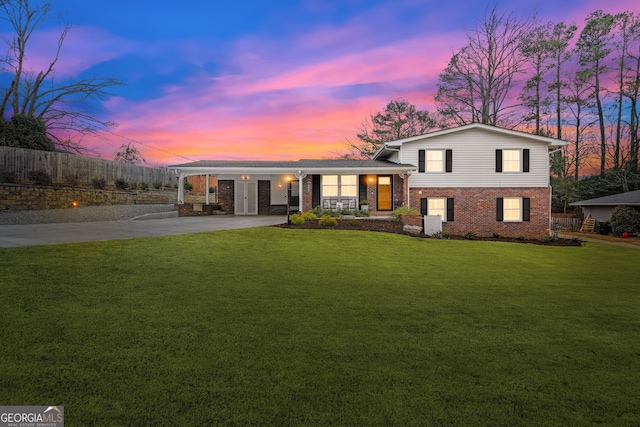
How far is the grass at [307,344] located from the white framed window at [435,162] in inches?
519

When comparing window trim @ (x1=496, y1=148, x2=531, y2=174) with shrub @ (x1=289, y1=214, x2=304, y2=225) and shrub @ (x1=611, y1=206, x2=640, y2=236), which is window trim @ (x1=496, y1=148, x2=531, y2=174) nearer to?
shrub @ (x1=611, y1=206, x2=640, y2=236)

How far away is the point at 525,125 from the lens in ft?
107

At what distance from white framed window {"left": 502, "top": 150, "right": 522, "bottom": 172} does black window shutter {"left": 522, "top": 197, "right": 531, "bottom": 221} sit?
1.74 metres

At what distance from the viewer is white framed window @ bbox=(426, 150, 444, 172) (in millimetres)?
20344

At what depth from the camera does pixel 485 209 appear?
20172 millimetres

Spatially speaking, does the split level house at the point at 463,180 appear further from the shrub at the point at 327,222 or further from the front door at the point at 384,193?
the shrub at the point at 327,222

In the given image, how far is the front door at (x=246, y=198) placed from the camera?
937 inches

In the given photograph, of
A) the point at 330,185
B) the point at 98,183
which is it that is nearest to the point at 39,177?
the point at 98,183

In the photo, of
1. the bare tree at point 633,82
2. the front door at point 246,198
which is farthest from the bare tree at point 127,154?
the bare tree at point 633,82

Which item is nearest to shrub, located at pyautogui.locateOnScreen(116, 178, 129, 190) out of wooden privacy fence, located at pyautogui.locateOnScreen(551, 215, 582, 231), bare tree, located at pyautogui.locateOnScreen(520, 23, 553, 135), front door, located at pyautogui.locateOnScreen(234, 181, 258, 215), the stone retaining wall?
the stone retaining wall

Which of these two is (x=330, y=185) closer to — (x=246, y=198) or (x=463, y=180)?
(x=246, y=198)

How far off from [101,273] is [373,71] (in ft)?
66.4

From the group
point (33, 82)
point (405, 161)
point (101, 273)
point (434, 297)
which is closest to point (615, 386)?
point (434, 297)

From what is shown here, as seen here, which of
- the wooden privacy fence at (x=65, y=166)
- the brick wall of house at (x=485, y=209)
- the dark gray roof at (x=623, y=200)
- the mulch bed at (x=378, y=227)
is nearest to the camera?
the mulch bed at (x=378, y=227)
